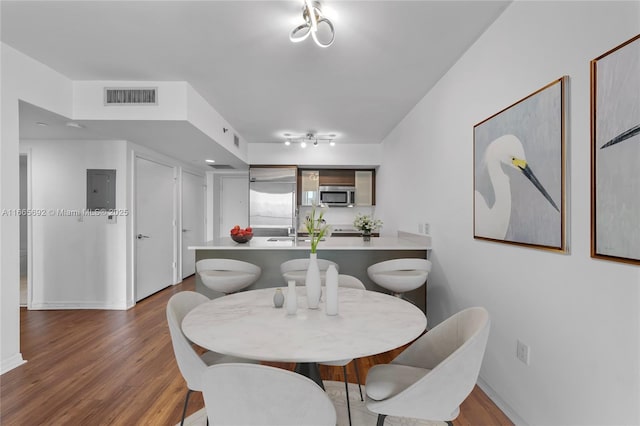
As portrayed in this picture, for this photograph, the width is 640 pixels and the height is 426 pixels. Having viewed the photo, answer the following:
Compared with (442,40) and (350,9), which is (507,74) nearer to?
(442,40)

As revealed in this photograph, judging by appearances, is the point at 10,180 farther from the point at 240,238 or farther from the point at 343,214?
the point at 343,214

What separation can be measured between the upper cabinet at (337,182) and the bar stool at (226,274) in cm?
312

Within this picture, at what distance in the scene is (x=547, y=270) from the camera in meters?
1.64

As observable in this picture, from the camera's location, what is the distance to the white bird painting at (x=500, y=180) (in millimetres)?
1843

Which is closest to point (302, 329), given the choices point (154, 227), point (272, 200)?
point (154, 227)

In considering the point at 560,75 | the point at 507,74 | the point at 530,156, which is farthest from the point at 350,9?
the point at 530,156

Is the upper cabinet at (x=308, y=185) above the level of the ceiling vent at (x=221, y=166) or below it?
below

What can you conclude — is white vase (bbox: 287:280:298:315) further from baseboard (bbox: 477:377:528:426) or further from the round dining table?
baseboard (bbox: 477:377:528:426)

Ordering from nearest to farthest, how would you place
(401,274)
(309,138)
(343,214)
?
(401,274) → (309,138) → (343,214)

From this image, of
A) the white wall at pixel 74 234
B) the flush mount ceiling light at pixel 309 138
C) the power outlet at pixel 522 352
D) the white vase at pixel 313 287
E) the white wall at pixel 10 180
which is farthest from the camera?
the flush mount ceiling light at pixel 309 138

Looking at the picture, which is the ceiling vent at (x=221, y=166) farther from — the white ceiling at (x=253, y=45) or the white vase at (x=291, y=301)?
the white vase at (x=291, y=301)

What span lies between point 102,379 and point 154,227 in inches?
112

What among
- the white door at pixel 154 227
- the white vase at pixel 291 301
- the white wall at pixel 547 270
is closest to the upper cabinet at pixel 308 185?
the white door at pixel 154 227

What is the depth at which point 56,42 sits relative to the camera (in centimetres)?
236
